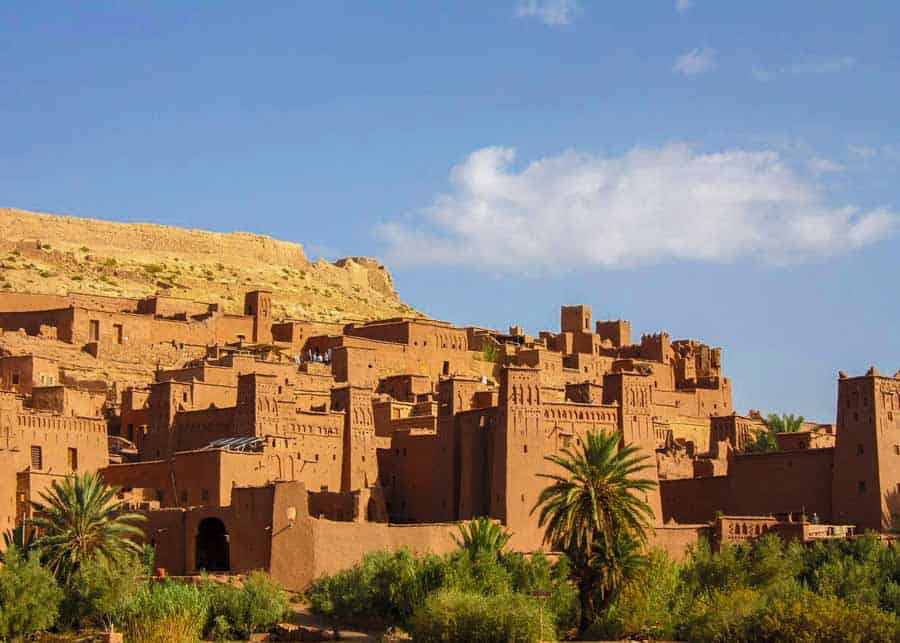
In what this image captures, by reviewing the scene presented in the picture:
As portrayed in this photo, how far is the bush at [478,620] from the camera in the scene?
2053 inches

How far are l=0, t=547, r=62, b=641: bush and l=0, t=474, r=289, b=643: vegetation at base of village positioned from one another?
0.09 ft

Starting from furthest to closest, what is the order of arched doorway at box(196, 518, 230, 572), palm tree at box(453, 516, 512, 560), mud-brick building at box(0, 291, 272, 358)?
mud-brick building at box(0, 291, 272, 358) < arched doorway at box(196, 518, 230, 572) < palm tree at box(453, 516, 512, 560)

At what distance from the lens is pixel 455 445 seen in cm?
6588

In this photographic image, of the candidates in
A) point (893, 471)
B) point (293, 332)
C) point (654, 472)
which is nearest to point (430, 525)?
point (654, 472)

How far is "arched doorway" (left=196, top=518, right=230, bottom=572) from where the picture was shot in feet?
203

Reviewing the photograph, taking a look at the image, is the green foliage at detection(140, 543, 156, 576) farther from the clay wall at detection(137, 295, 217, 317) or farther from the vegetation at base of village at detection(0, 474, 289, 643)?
the clay wall at detection(137, 295, 217, 317)

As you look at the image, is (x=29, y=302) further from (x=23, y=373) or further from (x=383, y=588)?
(x=383, y=588)

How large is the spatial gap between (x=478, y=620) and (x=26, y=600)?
12.1m

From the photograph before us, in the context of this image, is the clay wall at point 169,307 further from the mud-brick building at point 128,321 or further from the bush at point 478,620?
the bush at point 478,620

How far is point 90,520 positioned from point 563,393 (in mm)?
21266

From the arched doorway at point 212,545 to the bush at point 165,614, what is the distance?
5.28m

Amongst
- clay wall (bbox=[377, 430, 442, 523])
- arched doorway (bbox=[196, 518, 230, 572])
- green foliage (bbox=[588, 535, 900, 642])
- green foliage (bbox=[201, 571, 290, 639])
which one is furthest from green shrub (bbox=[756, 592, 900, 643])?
arched doorway (bbox=[196, 518, 230, 572])

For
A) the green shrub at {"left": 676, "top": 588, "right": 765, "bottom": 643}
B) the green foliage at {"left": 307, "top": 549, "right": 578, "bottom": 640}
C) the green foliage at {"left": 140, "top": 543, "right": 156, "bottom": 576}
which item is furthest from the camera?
the green foliage at {"left": 140, "top": 543, "right": 156, "bottom": 576}

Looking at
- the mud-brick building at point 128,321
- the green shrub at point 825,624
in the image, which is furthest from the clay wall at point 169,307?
the green shrub at point 825,624
